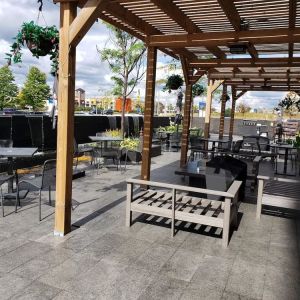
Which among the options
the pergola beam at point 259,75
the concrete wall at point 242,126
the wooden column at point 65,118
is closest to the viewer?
the wooden column at point 65,118

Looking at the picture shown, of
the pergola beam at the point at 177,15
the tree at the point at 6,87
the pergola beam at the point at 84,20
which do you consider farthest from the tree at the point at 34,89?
the pergola beam at the point at 84,20

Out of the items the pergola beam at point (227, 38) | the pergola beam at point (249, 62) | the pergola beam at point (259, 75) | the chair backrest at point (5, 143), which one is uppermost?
the pergola beam at point (259, 75)

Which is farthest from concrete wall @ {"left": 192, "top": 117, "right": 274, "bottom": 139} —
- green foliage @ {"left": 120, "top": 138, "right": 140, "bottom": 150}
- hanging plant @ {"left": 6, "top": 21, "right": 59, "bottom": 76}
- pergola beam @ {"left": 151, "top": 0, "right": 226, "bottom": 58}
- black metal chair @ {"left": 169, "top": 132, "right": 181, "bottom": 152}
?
hanging plant @ {"left": 6, "top": 21, "right": 59, "bottom": 76}

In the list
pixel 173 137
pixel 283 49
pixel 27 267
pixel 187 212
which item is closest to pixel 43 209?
pixel 27 267

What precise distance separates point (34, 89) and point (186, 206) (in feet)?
156

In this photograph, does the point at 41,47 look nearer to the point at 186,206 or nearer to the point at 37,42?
the point at 37,42

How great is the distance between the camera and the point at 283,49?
7.54 meters

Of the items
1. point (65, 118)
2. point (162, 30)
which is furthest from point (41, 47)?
point (162, 30)

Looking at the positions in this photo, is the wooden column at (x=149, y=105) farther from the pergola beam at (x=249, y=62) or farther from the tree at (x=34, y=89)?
the tree at (x=34, y=89)

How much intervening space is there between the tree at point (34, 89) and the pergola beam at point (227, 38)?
43.1 metres

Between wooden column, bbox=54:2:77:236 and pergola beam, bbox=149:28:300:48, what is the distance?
288cm

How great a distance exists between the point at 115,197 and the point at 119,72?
318 inches

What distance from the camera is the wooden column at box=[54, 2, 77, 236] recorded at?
3719 mm

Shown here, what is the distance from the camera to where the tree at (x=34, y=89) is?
47375 millimetres
